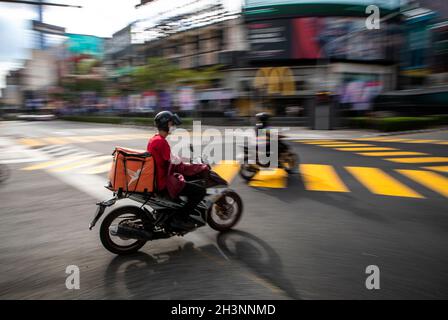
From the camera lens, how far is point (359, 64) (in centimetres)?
3975

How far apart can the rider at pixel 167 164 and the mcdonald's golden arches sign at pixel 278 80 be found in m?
35.1

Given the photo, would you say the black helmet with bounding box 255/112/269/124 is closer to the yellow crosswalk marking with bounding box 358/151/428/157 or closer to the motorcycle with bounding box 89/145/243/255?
the motorcycle with bounding box 89/145/243/255

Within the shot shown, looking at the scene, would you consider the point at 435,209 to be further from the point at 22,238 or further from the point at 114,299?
the point at 22,238

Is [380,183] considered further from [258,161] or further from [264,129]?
[264,129]

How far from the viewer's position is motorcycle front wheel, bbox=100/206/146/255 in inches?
182

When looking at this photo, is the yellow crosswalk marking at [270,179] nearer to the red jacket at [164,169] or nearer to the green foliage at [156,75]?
the red jacket at [164,169]

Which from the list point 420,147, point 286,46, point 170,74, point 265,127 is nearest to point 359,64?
point 286,46

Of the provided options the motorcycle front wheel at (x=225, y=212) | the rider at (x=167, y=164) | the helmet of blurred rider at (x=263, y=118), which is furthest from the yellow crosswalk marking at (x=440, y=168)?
the rider at (x=167, y=164)

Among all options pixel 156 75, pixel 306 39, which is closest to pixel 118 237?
pixel 156 75

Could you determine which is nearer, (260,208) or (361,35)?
(260,208)

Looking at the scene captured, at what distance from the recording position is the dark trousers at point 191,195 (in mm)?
4988

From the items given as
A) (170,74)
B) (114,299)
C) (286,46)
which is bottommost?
(114,299)

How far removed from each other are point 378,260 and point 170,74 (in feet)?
107

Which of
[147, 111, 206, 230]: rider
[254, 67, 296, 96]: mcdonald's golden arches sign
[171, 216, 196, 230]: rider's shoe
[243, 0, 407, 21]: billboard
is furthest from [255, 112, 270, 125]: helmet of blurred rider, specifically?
[243, 0, 407, 21]: billboard
